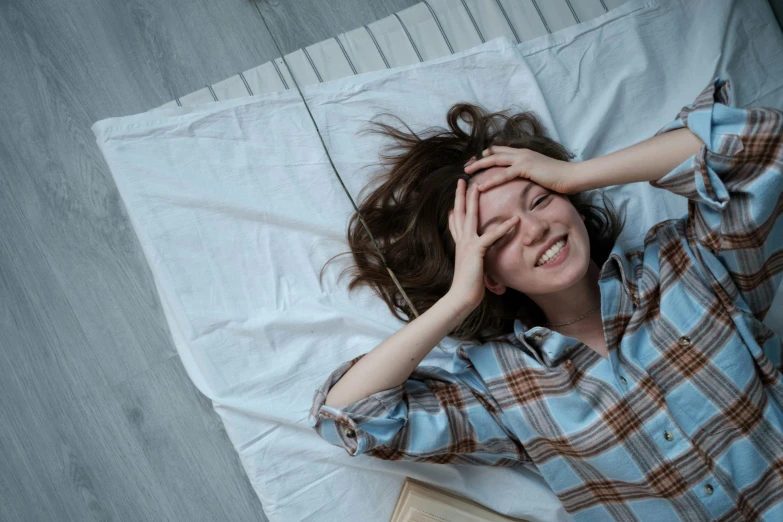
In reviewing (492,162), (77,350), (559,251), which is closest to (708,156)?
(559,251)

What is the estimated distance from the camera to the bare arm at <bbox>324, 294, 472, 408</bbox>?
135cm

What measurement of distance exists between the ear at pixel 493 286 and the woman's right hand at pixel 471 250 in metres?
0.09

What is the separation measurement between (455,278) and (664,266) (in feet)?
1.39

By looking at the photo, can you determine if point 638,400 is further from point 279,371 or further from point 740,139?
point 279,371

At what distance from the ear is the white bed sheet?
23 cm

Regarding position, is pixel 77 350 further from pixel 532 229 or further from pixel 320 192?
pixel 532 229

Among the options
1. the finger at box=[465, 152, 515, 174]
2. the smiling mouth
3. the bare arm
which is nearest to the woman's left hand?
the finger at box=[465, 152, 515, 174]

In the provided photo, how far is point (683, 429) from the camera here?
1367 millimetres

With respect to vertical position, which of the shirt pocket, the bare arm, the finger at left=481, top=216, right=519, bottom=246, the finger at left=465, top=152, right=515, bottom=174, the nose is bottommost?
the shirt pocket

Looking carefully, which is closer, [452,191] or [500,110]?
[452,191]

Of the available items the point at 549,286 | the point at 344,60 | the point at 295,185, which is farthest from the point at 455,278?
the point at 344,60

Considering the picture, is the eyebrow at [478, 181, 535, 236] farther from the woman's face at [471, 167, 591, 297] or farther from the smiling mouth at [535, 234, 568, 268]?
the smiling mouth at [535, 234, 568, 268]

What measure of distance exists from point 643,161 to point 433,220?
449 mm

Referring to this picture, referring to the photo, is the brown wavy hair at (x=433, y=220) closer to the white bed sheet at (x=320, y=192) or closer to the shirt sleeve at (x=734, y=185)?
the white bed sheet at (x=320, y=192)
